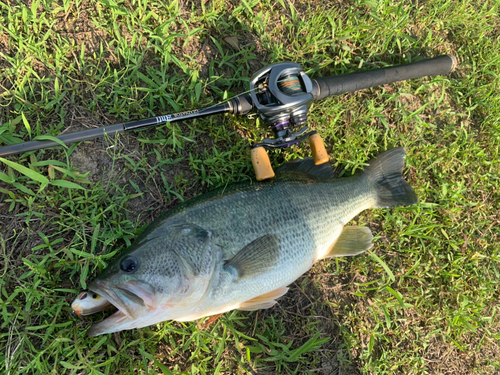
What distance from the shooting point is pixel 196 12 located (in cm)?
313

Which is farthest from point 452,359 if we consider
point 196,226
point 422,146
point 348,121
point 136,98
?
point 136,98

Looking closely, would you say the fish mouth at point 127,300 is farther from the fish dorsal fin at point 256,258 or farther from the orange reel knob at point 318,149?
the orange reel knob at point 318,149

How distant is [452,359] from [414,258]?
1059 mm

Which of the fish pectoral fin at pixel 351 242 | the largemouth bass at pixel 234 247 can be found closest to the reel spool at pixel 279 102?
the largemouth bass at pixel 234 247

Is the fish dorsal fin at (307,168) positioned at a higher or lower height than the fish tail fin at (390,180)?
higher

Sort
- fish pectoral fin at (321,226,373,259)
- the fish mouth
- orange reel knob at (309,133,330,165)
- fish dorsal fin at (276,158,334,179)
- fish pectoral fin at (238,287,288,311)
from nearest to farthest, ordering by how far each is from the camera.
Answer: the fish mouth
fish pectoral fin at (238,287,288,311)
orange reel knob at (309,133,330,165)
fish pectoral fin at (321,226,373,259)
fish dorsal fin at (276,158,334,179)

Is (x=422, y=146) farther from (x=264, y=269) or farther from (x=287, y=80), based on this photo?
(x=264, y=269)

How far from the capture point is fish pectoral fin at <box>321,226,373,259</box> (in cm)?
288

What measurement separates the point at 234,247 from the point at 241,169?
0.90 m

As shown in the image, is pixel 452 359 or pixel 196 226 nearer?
pixel 196 226

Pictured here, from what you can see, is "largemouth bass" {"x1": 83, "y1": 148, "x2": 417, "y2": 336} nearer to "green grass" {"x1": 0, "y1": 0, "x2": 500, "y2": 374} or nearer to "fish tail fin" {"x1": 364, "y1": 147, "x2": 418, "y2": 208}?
"fish tail fin" {"x1": 364, "y1": 147, "x2": 418, "y2": 208}

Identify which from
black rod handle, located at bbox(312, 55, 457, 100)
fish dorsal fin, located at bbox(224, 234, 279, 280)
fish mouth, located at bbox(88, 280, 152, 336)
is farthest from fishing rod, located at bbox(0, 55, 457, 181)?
fish mouth, located at bbox(88, 280, 152, 336)

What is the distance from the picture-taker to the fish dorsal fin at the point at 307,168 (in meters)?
2.99

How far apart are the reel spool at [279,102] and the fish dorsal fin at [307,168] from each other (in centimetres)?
35
